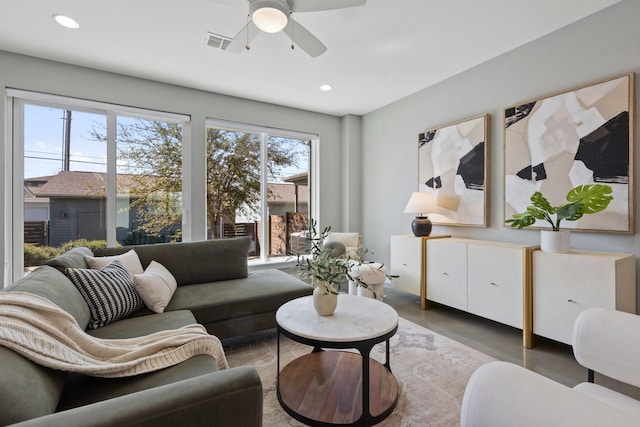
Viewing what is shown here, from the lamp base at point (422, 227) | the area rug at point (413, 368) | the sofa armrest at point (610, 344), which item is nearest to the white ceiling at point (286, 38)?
the lamp base at point (422, 227)

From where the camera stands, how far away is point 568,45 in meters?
2.44

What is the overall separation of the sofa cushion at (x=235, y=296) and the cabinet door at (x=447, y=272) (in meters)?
1.42

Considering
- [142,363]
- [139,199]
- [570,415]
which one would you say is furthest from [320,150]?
[570,415]

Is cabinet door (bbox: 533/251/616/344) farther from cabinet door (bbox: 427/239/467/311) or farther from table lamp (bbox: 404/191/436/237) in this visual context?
table lamp (bbox: 404/191/436/237)

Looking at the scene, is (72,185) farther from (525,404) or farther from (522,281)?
(522,281)

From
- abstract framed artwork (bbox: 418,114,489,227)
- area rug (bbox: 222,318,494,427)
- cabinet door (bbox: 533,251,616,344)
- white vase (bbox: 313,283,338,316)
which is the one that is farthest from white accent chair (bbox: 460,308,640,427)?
abstract framed artwork (bbox: 418,114,489,227)

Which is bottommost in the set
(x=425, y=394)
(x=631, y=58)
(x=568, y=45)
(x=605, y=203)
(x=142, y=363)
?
(x=425, y=394)

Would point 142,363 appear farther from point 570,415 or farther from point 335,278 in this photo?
point 570,415

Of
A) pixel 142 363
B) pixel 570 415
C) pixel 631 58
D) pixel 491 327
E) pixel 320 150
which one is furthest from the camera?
pixel 320 150

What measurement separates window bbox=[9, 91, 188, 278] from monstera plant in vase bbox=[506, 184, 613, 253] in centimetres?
374

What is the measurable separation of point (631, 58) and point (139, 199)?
473cm

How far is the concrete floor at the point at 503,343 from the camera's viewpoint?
197 cm

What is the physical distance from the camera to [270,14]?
174 centimetres

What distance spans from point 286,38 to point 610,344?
2.90 metres
